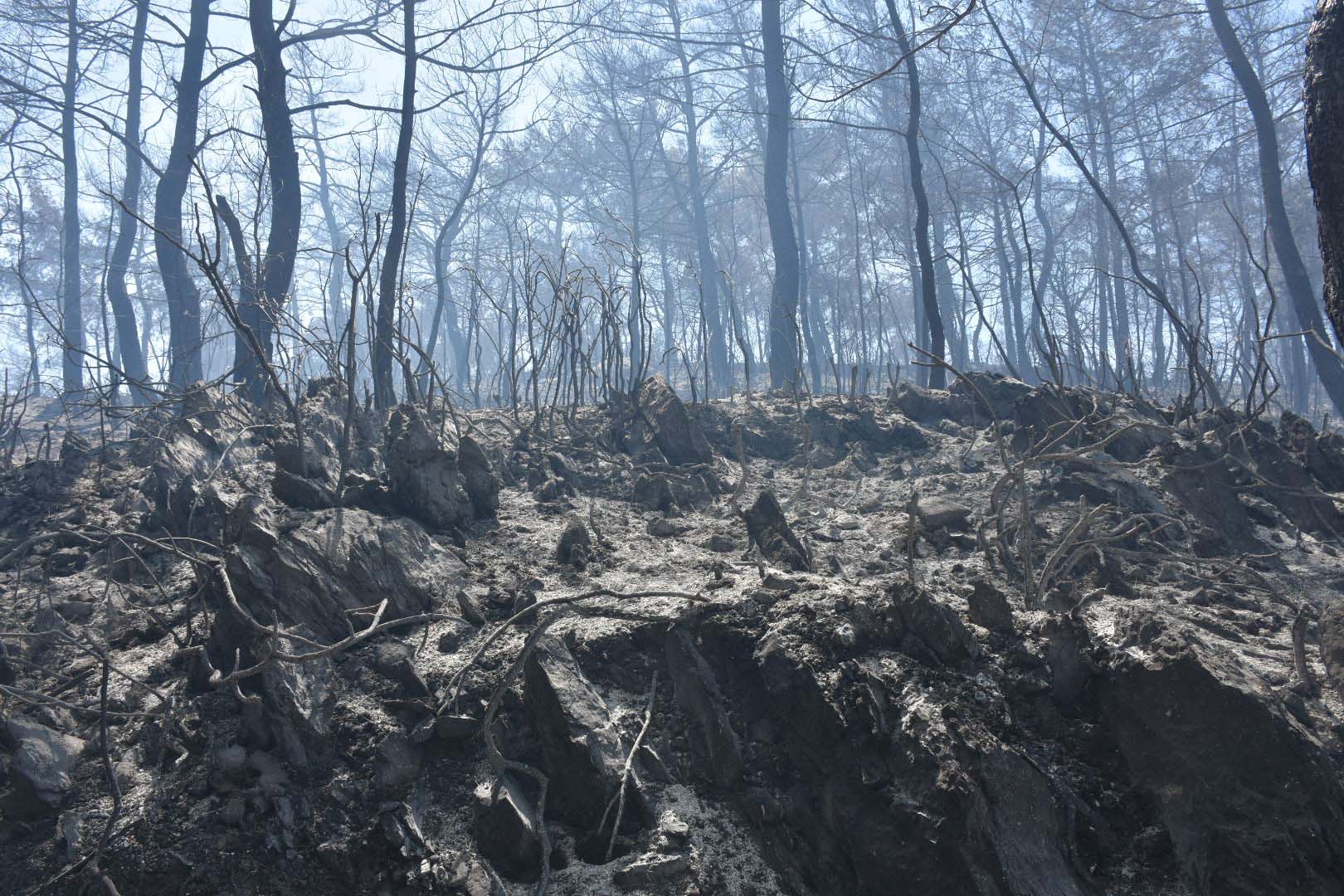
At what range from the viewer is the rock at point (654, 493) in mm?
4086

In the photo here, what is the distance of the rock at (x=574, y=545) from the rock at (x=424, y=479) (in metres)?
0.54

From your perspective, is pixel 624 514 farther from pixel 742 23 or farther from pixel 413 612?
pixel 742 23

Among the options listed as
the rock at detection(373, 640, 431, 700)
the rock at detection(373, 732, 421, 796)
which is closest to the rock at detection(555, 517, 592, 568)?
the rock at detection(373, 640, 431, 700)

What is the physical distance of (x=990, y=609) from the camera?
238 centimetres

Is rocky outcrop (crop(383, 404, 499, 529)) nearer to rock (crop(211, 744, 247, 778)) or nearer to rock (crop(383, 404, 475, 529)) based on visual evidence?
rock (crop(383, 404, 475, 529))

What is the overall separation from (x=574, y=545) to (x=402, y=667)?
985 mm

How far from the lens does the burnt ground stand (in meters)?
1.78

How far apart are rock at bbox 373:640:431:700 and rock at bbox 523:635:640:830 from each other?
0.35m

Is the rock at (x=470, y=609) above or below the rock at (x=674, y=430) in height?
below

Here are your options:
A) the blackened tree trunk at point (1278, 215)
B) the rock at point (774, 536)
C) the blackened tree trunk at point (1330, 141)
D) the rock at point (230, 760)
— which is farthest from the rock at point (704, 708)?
the blackened tree trunk at point (1278, 215)

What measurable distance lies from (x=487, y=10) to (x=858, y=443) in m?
4.96

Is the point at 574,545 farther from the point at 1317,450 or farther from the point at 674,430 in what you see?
the point at 1317,450

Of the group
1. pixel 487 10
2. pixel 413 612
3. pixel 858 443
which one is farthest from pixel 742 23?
pixel 413 612

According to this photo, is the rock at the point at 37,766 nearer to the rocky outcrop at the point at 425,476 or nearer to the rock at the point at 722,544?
the rocky outcrop at the point at 425,476
